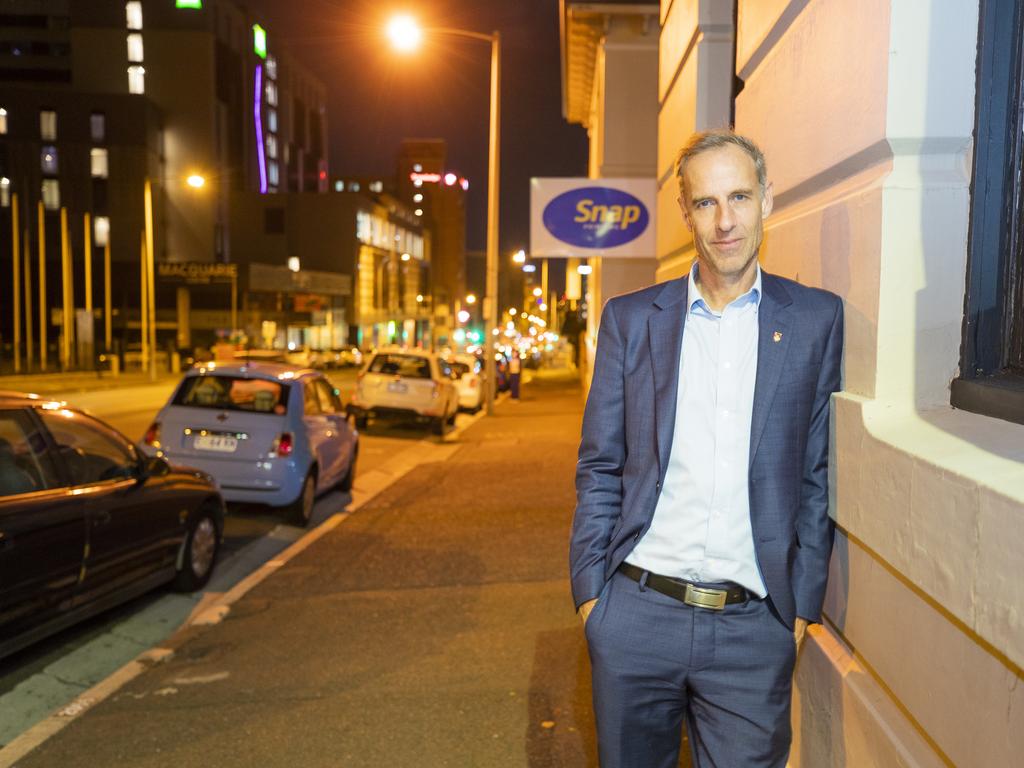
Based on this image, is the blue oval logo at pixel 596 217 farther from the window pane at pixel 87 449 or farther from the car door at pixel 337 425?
the window pane at pixel 87 449

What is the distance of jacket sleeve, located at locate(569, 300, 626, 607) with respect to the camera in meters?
2.54

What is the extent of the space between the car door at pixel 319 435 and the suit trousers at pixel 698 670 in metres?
8.08

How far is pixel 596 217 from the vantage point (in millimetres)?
12812

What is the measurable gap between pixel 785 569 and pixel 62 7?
100267mm

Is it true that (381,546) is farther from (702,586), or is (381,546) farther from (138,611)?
(702,586)

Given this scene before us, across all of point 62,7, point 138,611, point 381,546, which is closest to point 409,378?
point 381,546

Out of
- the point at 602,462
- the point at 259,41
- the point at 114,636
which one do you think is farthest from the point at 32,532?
the point at 259,41

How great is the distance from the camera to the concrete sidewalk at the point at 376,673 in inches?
164

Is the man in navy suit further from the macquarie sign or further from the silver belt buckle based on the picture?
the macquarie sign

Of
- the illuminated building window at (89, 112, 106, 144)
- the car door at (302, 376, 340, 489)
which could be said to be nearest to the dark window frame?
the car door at (302, 376, 340, 489)

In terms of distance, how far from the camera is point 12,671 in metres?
5.33

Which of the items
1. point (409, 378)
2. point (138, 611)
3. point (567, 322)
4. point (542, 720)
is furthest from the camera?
point (567, 322)

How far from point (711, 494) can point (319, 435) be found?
862 centimetres

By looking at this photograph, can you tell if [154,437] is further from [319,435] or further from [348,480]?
[348,480]
